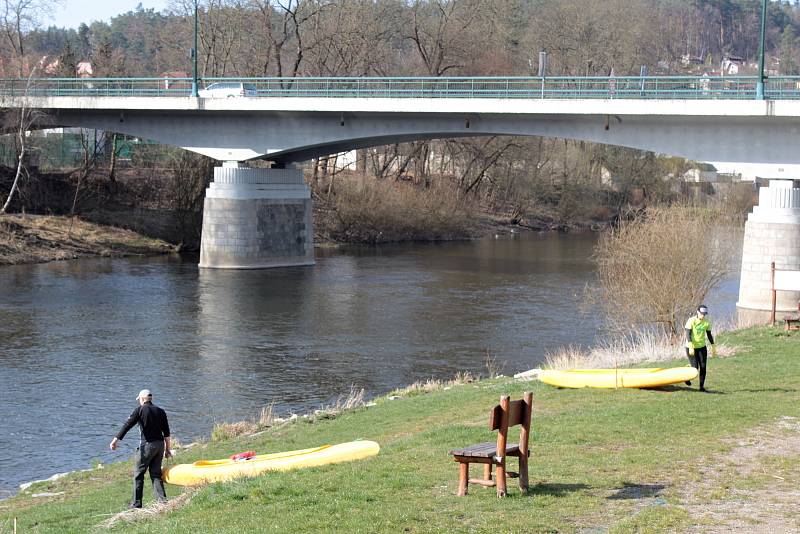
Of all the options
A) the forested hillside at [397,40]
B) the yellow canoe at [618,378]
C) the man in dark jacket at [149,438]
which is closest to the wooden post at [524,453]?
the man in dark jacket at [149,438]

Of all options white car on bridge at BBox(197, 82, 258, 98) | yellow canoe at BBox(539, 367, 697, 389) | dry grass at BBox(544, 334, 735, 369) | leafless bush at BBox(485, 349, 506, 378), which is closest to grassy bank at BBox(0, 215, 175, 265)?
white car on bridge at BBox(197, 82, 258, 98)

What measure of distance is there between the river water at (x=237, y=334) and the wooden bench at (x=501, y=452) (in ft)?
32.3

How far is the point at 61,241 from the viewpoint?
59281mm

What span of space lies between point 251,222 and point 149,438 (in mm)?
42041

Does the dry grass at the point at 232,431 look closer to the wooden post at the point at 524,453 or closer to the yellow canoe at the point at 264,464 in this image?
the yellow canoe at the point at 264,464

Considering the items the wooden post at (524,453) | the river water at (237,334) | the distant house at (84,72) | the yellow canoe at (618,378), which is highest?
the distant house at (84,72)

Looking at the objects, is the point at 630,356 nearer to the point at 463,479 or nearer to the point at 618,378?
the point at 618,378

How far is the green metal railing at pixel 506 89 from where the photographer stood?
44.3 metres

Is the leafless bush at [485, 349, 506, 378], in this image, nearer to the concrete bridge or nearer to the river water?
the river water

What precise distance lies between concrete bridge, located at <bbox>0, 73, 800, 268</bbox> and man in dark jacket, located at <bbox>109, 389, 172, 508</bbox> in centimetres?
3321

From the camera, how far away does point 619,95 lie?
46656mm

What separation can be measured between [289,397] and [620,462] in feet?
48.1

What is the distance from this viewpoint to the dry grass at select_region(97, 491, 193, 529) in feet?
42.7

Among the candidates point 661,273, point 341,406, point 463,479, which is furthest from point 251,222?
point 463,479
